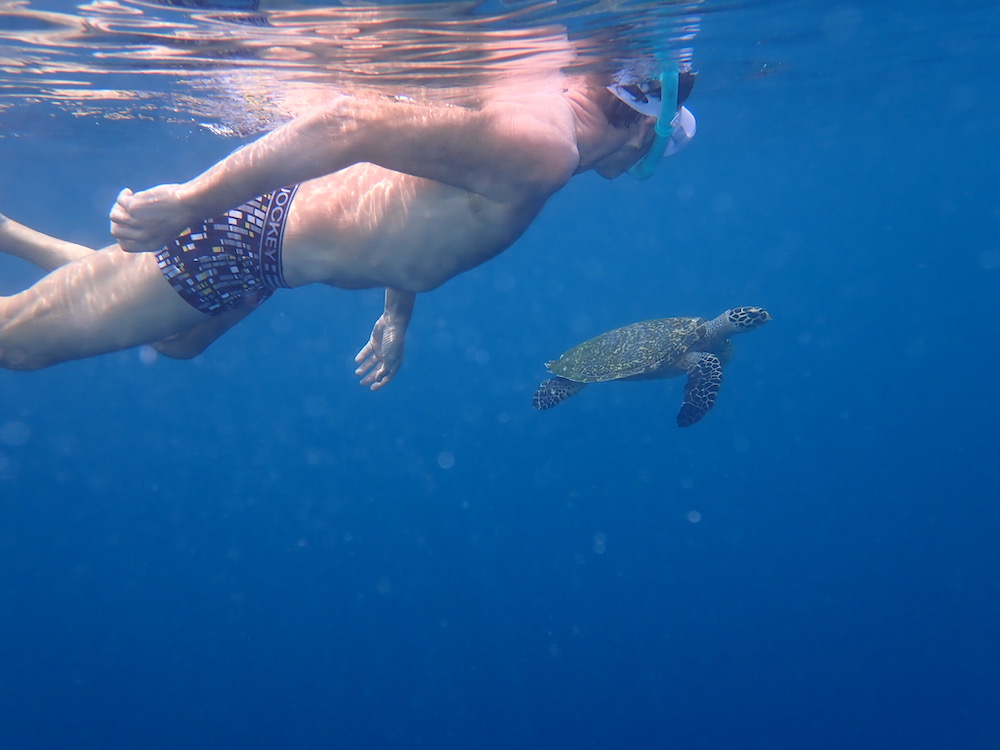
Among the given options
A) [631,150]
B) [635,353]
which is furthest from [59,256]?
[635,353]

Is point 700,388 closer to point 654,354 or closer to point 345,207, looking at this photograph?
point 654,354

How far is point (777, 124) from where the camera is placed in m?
22.7

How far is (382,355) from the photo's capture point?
502cm

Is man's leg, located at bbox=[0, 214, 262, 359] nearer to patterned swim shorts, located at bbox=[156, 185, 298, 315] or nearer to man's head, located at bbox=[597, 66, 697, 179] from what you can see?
patterned swim shorts, located at bbox=[156, 185, 298, 315]

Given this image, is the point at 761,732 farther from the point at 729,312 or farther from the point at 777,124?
the point at 777,124

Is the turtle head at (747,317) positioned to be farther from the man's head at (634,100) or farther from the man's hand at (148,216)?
the man's hand at (148,216)

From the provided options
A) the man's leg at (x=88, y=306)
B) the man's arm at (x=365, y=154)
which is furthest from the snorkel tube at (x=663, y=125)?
the man's leg at (x=88, y=306)

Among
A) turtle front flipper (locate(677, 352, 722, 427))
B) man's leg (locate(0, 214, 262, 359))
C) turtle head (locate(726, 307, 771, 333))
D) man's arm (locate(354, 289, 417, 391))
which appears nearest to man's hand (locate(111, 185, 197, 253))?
man's leg (locate(0, 214, 262, 359))

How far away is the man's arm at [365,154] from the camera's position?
226cm

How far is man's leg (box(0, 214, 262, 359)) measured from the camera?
13.0 feet

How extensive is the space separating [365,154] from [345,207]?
0.75 m

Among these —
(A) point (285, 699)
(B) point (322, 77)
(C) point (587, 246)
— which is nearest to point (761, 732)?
(A) point (285, 699)

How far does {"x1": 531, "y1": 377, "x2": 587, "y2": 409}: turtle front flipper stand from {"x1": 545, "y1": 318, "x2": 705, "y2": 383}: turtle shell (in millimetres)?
238

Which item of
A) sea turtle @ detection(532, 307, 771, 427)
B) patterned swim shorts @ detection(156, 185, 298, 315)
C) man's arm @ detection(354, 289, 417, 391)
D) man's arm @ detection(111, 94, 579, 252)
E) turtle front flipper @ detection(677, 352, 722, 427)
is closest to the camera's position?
man's arm @ detection(111, 94, 579, 252)
